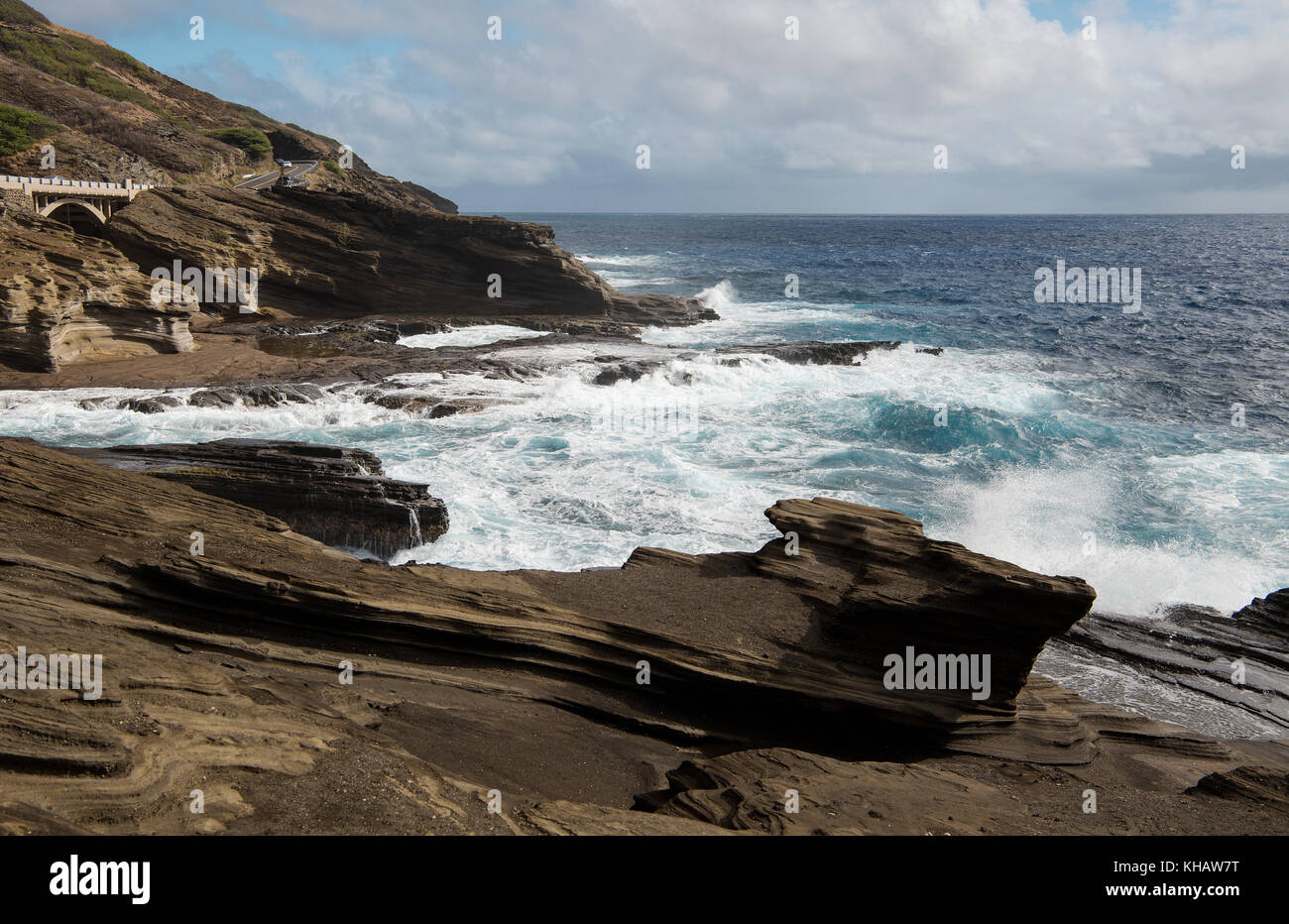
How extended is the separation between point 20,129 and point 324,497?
49584mm

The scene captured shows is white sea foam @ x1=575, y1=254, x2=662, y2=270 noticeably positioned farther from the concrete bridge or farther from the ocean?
the concrete bridge

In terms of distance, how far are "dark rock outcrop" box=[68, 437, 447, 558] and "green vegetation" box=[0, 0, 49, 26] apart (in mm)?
86289

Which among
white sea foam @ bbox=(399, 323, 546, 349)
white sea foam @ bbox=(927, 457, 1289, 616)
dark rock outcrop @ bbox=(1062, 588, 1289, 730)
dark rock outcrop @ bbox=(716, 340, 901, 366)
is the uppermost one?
white sea foam @ bbox=(399, 323, 546, 349)

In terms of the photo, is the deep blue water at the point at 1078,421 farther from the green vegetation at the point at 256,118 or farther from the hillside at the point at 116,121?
the green vegetation at the point at 256,118

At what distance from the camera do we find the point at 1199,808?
8633 millimetres

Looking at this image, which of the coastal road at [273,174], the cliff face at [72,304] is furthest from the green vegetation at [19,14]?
the cliff face at [72,304]

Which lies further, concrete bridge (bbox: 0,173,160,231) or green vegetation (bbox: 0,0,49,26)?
green vegetation (bbox: 0,0,49,26)

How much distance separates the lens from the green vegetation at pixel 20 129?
4869 cm

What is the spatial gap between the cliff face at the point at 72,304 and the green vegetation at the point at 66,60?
47.7m

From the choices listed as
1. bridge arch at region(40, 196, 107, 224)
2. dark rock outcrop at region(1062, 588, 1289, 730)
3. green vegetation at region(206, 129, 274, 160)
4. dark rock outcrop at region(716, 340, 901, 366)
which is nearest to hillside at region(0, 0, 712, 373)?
bridge arch at region(40, 196, 107, 224)

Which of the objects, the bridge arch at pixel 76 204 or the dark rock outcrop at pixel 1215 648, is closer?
the dark rock outcrop at pixel 1215 648

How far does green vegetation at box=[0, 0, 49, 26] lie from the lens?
255 feet

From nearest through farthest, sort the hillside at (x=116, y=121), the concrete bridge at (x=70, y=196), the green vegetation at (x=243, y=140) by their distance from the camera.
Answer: the concrete bridge at (x=70, y=196), the hillside at (x=116, y=121), the green vegetation at (x=243, y=140)
